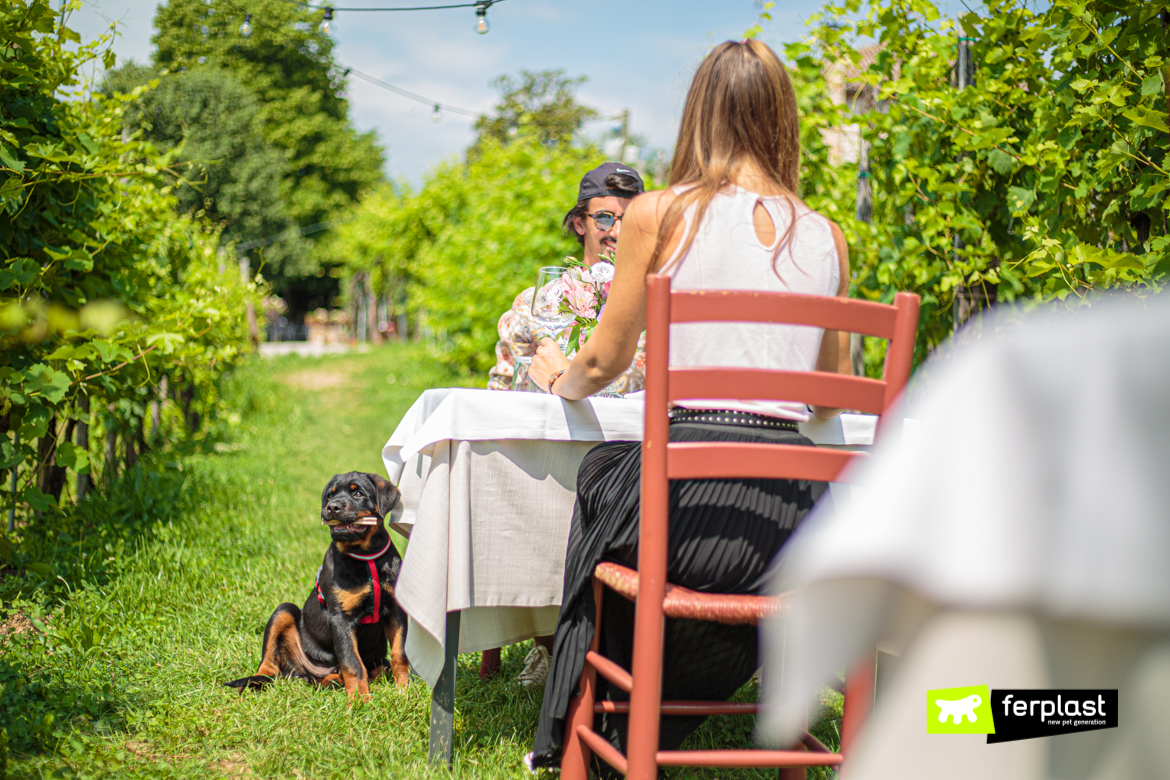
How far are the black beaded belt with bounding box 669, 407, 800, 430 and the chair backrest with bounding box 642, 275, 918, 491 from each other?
9.9 inches

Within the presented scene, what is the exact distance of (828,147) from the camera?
444cm

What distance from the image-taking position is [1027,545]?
63cm

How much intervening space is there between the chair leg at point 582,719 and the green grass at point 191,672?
0.37 metres

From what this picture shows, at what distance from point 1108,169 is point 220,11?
206 inches

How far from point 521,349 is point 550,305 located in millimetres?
366

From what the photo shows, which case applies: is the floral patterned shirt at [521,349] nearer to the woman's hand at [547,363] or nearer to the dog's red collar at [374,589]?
the woman's hand at [547,363]

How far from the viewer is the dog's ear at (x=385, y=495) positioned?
2.70 metres

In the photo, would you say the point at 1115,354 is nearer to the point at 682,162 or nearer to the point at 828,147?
the point at 682,162

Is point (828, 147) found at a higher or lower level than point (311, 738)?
higher

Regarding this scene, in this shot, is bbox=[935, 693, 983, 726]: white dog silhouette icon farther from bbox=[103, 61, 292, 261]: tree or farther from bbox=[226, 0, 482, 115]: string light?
bbox=[226, 0, 482, 115]: string light

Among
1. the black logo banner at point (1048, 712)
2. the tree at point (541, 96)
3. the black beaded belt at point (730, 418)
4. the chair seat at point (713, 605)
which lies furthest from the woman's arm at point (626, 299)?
the tree at point (541, 96)

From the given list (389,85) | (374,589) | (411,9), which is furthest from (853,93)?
(389,85)

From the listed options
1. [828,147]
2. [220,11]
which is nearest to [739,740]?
[828,147]

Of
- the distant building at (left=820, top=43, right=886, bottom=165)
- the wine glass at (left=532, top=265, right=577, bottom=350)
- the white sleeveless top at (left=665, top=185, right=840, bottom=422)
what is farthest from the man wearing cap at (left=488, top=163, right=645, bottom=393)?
the distant building at (left=820, top=43, right=886, bottom=165)
